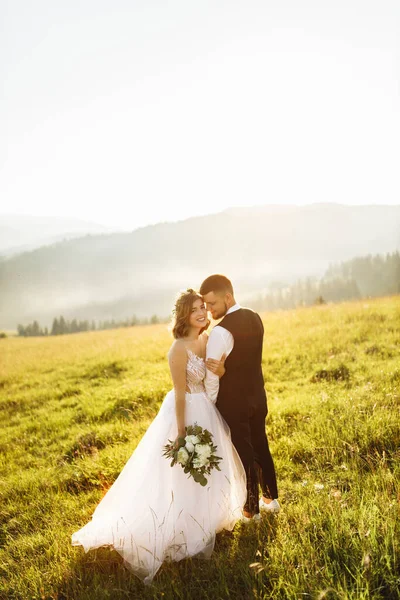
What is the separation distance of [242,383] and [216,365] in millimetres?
464

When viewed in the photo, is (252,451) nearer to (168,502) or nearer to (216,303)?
(168,502)

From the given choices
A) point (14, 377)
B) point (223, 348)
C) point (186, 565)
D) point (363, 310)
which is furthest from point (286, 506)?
point (14, 377)

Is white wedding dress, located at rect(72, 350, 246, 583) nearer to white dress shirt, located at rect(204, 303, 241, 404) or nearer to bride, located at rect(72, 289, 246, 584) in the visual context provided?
bride, located at rect(72, 289, 246, 584)

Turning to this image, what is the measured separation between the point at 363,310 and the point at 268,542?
577 inches

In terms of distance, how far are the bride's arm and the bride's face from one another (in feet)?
0.96

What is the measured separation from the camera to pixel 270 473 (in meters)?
4.93

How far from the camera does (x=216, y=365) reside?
14.6ft

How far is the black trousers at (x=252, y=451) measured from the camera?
4.75m

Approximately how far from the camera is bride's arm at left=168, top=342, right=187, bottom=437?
4.48 metres

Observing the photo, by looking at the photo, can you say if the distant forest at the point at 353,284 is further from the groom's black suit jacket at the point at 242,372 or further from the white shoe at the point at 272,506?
the groom's black suit jacket at the point at 242,372

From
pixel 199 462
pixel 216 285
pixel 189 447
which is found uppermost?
pixel 216 285

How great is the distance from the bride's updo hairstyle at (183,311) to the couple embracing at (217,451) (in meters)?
0.01

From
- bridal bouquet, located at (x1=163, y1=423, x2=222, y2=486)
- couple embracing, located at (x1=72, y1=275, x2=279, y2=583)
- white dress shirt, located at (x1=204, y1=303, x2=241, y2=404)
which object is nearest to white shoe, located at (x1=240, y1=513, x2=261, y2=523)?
couple embracing, located at (x1=72, y1=275, x2=279, y2=583)

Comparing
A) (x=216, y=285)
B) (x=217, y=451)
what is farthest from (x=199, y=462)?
(x=216, y=285)
